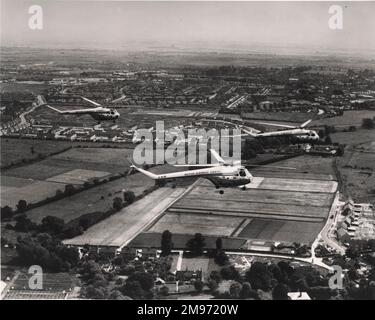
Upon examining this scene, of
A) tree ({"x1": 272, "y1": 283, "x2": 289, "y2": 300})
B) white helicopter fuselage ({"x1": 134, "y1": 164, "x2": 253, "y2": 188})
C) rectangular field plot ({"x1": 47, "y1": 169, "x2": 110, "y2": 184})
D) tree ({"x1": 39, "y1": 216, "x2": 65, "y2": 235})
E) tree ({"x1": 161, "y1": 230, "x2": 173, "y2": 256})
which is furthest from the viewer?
rectangular field plot ({"x1": 47, "y1": 169, "x2": 110, "y2": 184})

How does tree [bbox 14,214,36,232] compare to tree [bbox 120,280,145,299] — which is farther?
tree [bbox 14,214,36,232]

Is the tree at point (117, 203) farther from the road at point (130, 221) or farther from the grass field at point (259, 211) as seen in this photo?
the grass field at point (259, 211)

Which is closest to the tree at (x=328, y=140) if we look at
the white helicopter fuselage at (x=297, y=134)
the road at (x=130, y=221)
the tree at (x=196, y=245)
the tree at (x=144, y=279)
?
the white helicopter fuselage at (x=297, y=134)

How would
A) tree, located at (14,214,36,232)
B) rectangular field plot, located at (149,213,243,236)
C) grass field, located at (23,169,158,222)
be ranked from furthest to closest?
grass field, located at (23,169,158,222) → tree, located at (14,214,36,232) → rectangular field plot, located at (149,213,243,236)

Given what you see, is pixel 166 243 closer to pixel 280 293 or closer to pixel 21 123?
pixel 280 293

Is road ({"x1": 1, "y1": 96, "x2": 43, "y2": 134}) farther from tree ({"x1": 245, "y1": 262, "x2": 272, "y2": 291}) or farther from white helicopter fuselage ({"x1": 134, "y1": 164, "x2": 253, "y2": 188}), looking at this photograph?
tree ({"x1": 245, "y1": 262, "x2": 272, "y2": 291})

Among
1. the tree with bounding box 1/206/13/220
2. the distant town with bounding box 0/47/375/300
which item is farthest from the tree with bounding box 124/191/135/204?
the tree with bounding box 1/206/13/220

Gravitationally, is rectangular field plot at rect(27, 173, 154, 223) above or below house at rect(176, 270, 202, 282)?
above

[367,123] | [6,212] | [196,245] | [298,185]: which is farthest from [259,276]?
[367,123]
